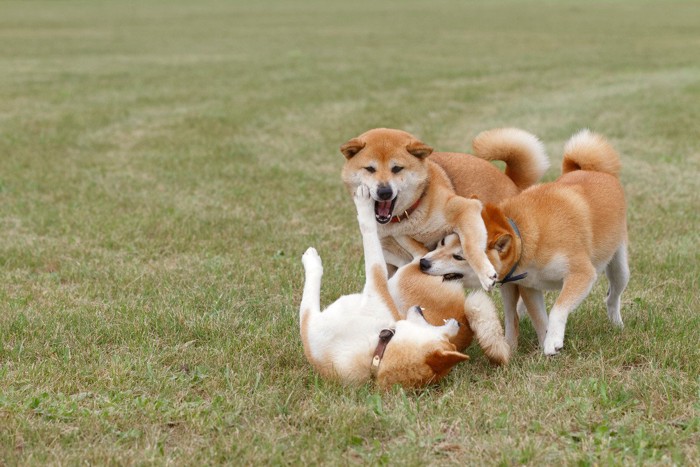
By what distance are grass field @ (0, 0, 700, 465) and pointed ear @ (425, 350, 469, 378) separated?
121mm

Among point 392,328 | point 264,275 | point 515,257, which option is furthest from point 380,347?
point 264,275

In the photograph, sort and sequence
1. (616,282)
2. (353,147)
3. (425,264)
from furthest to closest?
(616,282) < (353,147) < (425,264)

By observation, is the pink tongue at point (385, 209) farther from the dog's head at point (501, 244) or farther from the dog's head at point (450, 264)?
the dog's head at point (501, 244)

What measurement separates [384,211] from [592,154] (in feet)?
4.92

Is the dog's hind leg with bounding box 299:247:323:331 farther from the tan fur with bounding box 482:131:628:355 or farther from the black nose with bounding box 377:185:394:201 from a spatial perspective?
the tan fur with bounding box 482:131:628:355

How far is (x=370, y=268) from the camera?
4.88 metres

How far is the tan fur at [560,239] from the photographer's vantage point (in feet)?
15.8

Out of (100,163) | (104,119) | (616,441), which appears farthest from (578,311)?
(104,119)

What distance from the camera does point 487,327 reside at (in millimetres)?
4691

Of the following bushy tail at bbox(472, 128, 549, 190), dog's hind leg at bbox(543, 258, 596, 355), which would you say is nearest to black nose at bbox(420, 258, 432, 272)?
dog's hind leg at bbox(543, 258, 596, 355)

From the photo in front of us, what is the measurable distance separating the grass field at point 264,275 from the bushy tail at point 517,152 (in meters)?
1.00

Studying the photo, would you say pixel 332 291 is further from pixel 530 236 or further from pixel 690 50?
pixel 690 50

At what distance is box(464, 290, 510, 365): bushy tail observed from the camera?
466 cm

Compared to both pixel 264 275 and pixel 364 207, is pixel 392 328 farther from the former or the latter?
pixel 264 275
